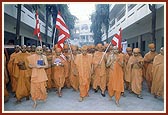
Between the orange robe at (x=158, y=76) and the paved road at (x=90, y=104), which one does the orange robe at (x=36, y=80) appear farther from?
the orange robe at (x=158, y=76)

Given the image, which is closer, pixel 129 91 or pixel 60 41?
pixel 60 41

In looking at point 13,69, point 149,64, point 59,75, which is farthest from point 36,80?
point 149,64

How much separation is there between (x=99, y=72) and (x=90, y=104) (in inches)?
52.9

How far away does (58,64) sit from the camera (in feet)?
24.6

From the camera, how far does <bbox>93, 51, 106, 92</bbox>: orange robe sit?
25.1 feet

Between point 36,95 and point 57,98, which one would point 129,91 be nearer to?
point 57,98

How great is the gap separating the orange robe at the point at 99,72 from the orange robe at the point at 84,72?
1.55 ft

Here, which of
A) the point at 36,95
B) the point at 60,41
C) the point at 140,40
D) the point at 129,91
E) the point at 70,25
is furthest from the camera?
the point at 70,25

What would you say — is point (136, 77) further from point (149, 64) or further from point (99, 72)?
point (99, 72)

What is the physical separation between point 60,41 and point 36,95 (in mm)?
1840

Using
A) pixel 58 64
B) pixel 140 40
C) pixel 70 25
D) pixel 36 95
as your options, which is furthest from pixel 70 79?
pixel 70 25

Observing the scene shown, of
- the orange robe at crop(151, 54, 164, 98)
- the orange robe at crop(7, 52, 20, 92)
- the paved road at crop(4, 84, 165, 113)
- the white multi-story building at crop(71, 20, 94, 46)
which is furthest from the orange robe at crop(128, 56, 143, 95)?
the white multi-story building at crop(71, 20, 94, 46)

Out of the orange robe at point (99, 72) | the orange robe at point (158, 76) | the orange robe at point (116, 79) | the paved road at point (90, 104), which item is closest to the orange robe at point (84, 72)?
the paved road at point (90, 104)

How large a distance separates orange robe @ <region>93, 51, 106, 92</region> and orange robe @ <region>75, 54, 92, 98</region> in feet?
1.55
